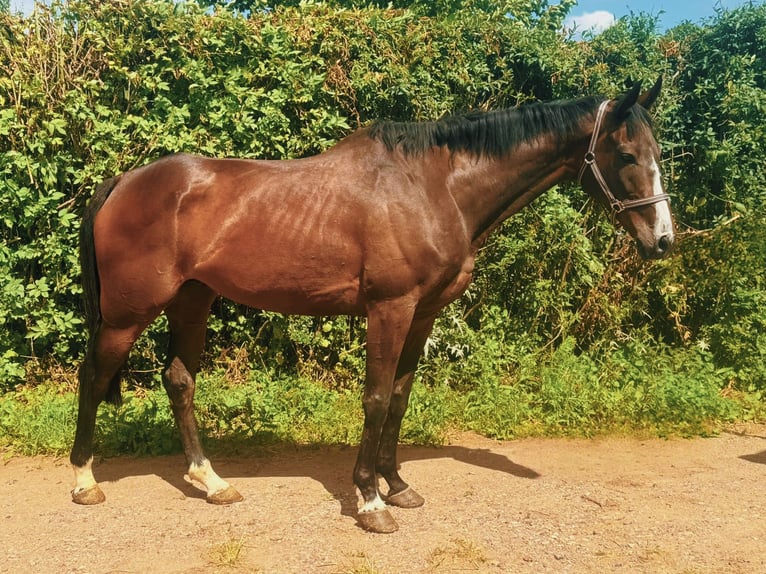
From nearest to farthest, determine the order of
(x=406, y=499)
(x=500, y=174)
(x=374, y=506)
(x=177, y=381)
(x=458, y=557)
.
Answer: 1. (x=458, y=557)
2. (x=374, y=506)
3. (x=500, y=174)
4. (x=406, y=499)
5. (x=177, y=381)

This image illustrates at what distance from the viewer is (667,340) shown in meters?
6.35

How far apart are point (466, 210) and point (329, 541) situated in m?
1.91

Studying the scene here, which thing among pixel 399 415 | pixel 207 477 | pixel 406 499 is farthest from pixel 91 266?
pixel 406 499

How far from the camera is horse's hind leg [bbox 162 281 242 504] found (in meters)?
3.90

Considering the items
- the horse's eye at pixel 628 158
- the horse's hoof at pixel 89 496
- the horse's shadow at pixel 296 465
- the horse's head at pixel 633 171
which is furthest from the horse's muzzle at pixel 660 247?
the horse's hoof at pixel 89 496

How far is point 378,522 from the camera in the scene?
10.6 feet

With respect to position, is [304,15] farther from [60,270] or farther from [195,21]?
[60,270]

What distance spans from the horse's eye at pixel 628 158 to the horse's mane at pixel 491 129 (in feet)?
1.01

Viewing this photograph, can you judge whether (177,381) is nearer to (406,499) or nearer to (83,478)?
(83,478)

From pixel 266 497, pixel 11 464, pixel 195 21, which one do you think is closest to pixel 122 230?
pixel 266 497

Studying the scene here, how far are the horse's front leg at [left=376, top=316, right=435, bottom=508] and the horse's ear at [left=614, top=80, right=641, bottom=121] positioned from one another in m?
1.51

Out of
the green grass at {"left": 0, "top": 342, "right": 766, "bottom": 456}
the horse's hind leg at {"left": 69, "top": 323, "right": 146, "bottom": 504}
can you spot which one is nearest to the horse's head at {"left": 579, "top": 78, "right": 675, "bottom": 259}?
the green grass at {"left": 0, "top": 342, "right": 766, "bottom": 456}

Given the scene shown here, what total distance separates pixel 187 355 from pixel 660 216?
2979mm

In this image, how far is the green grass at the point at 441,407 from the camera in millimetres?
4707
